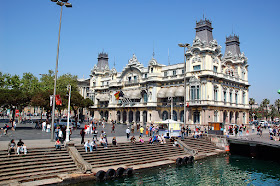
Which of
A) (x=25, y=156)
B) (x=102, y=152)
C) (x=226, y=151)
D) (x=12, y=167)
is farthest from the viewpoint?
(x=226, y=151)

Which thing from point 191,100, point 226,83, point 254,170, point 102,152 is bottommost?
point 254,170

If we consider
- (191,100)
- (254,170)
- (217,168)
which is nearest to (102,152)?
(217,168)

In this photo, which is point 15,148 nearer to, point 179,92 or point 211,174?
point 211,174

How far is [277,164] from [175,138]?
13.0 m

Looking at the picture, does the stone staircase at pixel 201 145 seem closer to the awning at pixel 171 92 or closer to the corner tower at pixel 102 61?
the awning at pixel 171 92

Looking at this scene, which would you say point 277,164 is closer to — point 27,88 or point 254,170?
point 254,170

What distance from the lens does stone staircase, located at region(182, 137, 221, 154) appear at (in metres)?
34.4

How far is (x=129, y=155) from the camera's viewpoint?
26703 millimetres

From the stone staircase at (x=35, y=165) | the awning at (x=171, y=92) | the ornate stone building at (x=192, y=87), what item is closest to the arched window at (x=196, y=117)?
the ornate stone building at (x=192, y=87)

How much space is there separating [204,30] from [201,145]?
105 ft

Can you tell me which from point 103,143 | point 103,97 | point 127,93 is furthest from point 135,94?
point 103,143

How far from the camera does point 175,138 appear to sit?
34.8m

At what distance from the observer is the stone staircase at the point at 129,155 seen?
938 inches

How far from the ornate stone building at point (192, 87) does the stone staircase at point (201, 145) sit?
29.8 feet
